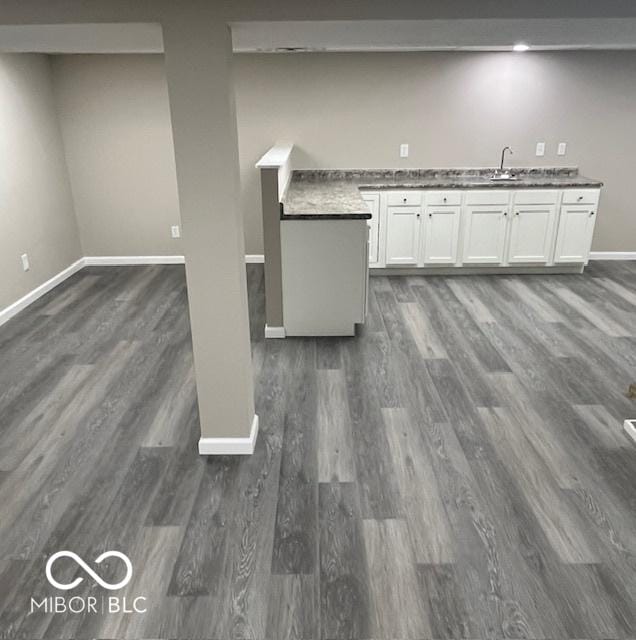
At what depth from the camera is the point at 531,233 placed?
17.0ft

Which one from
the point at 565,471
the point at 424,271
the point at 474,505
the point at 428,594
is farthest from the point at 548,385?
the point at 424,271

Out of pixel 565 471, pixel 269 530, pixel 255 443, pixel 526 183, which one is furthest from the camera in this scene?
pixel 526 183

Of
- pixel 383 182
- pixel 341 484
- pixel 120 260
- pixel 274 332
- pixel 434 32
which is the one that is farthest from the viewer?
pixel 120 260

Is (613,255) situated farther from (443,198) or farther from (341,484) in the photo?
(341,484)

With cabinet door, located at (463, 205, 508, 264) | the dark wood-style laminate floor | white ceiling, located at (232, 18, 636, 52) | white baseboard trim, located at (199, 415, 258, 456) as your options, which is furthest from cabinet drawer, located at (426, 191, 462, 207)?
white baseboard trim, located at (199, 415, 258, 456)

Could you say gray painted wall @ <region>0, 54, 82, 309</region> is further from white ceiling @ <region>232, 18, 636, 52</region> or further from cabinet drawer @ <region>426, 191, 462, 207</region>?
cabinet drawer @ <region>426, 191, 462, 207</region>

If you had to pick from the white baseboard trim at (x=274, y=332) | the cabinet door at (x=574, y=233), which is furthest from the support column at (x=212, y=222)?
the cabinet door at (x=574, y=233)

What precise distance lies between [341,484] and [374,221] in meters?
3.26

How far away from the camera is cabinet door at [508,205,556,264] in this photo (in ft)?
16.7

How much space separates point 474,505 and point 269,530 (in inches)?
34.8

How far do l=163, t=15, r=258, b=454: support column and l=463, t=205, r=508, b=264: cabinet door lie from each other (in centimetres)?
332

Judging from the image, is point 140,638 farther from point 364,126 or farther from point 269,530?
point 364,126

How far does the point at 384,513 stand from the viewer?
7.35 ft

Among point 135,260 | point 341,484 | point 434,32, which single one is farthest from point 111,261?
point 434,32
